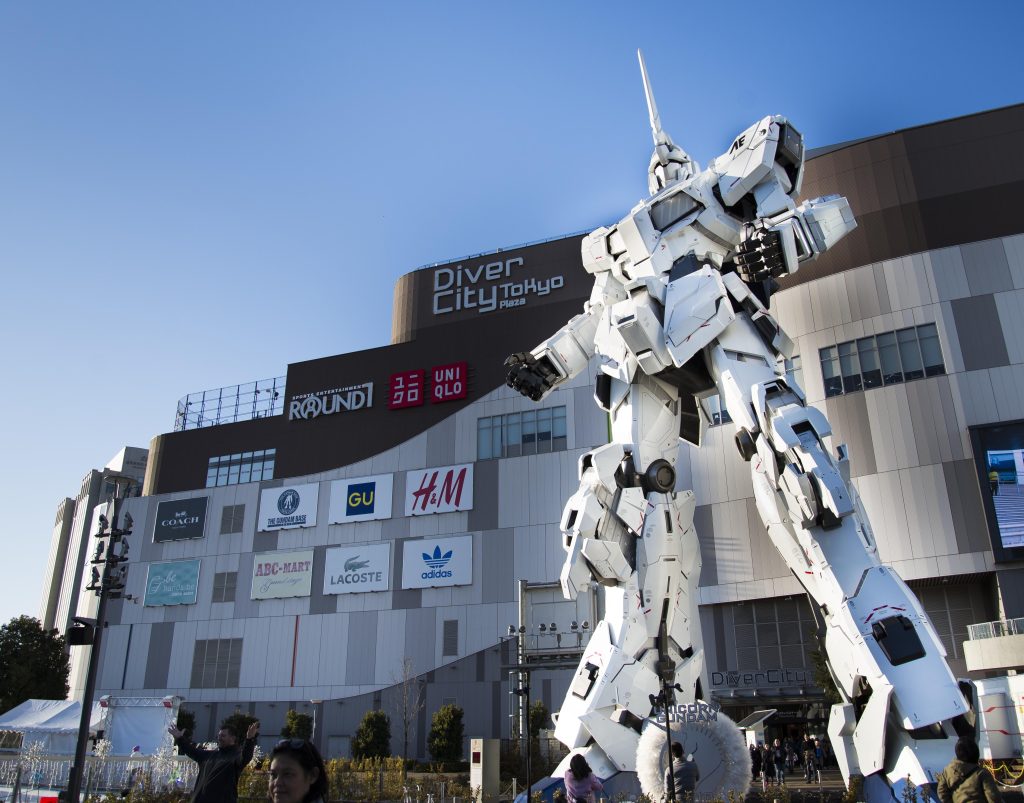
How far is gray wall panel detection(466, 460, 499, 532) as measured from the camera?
3869 centimetres

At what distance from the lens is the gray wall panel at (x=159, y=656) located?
145 feet

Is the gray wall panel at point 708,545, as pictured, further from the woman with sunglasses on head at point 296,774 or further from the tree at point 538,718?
→ the woman with sunglasses on head at point 296,774

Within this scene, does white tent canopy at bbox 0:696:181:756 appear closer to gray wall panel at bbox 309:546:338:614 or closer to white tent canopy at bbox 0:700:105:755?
white tent canopy at bbox 0:700:105:755

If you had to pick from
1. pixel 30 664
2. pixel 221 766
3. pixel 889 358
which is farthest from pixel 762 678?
pixel 30 664

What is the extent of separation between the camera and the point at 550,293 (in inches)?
1630

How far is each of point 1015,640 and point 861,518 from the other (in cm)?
1730

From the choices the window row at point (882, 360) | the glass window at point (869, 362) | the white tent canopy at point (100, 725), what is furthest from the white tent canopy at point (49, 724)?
the glass window at point (869, 362)

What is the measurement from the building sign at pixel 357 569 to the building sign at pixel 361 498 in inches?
66.3

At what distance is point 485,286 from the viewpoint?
43750 mm

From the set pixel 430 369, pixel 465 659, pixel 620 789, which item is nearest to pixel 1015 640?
pixel 620 789

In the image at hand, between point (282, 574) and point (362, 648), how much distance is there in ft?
21.5

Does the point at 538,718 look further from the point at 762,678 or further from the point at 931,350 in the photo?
the point at 931,350

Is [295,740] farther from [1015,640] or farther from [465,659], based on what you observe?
[465,659]

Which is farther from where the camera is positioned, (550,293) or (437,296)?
(437,296)
